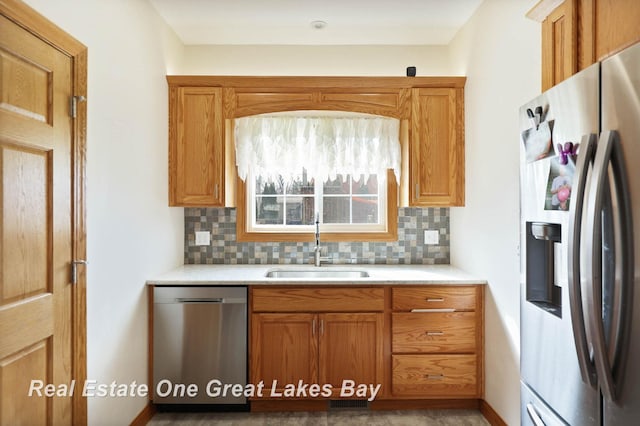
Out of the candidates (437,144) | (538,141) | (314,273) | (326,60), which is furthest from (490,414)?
(326,60)

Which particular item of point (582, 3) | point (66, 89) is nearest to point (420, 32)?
point (582, 3)

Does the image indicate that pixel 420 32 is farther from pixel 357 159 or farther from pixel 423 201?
pixel 423 201

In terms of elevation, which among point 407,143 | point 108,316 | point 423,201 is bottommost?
point 108,316

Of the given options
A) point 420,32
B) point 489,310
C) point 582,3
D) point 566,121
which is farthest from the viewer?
point 420,32

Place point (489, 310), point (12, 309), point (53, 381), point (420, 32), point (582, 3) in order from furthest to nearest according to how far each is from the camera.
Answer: point (420, 32) → point (489, 310) → point (53, 381) → point (12, 309) → point (582, 3)

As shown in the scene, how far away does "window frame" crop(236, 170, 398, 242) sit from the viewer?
327 cm

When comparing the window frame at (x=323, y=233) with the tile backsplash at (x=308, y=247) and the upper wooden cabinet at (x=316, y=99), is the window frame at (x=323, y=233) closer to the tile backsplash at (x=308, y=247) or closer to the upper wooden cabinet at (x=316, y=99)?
the tile backsplash at (x=308, y=247)

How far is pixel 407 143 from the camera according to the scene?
9.77ft

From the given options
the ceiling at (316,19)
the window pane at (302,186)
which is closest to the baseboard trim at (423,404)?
the window pane at (302,186)

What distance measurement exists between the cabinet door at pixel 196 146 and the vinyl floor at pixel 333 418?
1.43m

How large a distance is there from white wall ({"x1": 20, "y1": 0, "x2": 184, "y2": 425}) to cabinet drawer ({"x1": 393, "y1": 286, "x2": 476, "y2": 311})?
1614 mm

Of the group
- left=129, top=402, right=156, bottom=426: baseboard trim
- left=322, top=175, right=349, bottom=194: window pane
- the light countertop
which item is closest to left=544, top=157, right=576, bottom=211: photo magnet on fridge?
the light countertop

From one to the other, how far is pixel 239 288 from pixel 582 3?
7.22 feet

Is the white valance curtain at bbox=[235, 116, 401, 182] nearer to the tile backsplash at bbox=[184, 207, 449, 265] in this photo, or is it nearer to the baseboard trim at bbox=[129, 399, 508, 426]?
the tile backsplash at bbox=[184, 207, 449, 265]
